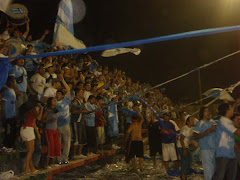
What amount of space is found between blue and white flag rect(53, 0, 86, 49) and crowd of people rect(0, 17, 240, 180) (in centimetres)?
143

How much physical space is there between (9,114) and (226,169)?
4.32 meters

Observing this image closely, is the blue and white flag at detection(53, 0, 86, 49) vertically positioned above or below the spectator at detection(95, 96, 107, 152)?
above

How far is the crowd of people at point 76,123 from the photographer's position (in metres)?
5.29

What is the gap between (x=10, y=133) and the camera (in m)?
6.02

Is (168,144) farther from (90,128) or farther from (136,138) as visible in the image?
(90,128)

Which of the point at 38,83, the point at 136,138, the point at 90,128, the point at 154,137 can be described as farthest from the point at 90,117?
Result: the point at 154,137

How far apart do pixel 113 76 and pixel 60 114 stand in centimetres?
612

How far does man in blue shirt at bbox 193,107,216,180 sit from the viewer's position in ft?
18.0

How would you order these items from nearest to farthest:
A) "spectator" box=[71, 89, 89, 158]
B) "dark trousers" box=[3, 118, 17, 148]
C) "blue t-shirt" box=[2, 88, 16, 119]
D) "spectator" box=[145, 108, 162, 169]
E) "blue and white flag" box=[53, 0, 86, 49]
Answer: "blue and white flag" box=[53, 0, 86, 49]
"dark trousers" box=[3, 118, 17, 148]
"blue t-shirt" box=[2, 88, 16, 119]
"spectator" box=[71, 89, 89, 158]
"spectator" box=[145, 108, 162, 169]

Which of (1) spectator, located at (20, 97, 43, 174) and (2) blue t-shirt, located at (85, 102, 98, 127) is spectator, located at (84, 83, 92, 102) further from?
(1) spectator, located at (20, 97, 43, 174)

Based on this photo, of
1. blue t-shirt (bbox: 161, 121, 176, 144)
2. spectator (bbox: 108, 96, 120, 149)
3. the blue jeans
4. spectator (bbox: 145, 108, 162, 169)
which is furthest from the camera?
spectator (bbox: 108, 96, 120, 149)

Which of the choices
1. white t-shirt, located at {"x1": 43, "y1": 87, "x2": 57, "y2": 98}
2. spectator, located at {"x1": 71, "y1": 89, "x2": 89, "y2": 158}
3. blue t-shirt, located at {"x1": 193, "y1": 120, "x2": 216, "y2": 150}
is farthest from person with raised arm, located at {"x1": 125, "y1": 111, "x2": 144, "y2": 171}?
blue t-shirt, located at {"x1": 193, "y1": 120, "x2": 216, "y2": 150}

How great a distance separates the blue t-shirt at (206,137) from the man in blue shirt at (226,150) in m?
0.43

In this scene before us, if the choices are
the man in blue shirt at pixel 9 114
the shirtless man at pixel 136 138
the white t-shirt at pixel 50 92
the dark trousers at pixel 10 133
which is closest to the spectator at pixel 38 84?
the white t-shirt at pixel 50 92
